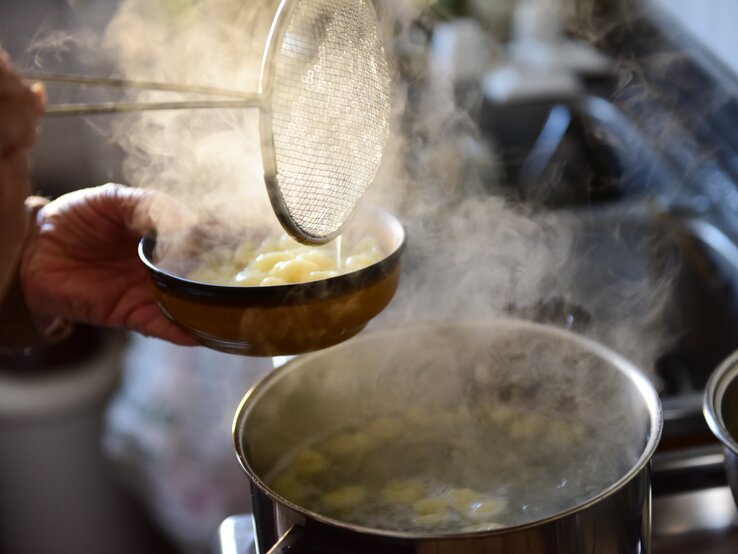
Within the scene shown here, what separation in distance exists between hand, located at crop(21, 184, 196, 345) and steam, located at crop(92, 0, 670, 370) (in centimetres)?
14

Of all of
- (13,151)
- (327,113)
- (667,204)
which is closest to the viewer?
(13,151)

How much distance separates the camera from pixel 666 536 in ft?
3.30

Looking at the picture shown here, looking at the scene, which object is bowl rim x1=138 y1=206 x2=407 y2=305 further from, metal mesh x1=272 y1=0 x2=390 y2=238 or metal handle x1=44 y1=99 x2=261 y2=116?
metal handle x1=44 y1=99 x2=261 y2=116

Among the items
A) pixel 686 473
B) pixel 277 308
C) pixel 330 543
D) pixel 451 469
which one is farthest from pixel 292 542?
pixel 686 473

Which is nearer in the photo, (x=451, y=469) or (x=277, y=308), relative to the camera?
(x=277, y=308)

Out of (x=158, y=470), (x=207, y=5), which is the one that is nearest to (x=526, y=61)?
(x=207, y=5)

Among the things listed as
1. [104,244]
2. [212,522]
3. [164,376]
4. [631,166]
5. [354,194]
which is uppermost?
[354,194]

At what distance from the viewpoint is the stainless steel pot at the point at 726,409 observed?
0.82 m

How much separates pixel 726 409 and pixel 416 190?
1.03 m

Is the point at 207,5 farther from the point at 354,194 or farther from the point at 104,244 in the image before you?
the point at 354,194

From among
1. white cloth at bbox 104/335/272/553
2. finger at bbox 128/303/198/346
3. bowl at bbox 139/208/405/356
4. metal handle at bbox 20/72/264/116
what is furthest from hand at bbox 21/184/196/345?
white cloth at bbox 104/335/272/553

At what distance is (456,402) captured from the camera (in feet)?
3.97

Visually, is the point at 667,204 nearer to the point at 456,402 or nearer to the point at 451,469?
the point at 456,402

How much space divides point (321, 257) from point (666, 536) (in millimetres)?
560
